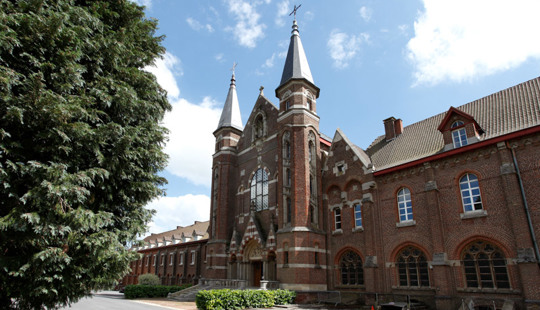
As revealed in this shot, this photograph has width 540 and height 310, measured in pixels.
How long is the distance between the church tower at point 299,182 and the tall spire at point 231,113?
721 cm

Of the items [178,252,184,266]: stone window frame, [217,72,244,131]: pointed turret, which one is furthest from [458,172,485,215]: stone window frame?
[178,252,184,266]: stone window frame

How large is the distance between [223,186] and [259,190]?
409 cm

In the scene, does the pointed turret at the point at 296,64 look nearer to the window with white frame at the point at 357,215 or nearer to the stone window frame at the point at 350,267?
the window with white frame at the point at 357,215

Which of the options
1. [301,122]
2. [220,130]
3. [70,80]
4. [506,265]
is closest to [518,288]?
[506,265]

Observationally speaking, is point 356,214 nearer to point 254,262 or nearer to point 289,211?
point 289,211

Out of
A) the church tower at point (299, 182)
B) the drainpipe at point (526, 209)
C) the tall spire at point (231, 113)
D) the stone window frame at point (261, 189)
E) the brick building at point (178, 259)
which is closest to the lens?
the drainpipe at point (526, 209)

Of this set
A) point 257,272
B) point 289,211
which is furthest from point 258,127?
point 257,272

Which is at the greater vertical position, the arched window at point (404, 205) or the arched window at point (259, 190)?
the arched window at point (259, 190)

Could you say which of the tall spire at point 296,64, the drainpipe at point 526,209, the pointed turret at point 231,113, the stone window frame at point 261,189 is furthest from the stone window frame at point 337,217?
the pointed turret at point 231,113

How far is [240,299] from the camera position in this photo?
1894 centimetres

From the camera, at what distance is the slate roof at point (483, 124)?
58.4ft

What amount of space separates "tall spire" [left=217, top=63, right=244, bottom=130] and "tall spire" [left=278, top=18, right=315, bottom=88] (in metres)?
7.55

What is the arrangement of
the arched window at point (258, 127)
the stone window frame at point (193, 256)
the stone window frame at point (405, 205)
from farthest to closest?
1. the stone window frame at point (193, 256)
2. the arched window at point (258, 127)
3. the stone window frame at point (405, 205)

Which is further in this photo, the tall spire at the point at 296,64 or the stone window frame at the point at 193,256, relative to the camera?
the stone window frame at the point at 193,256
